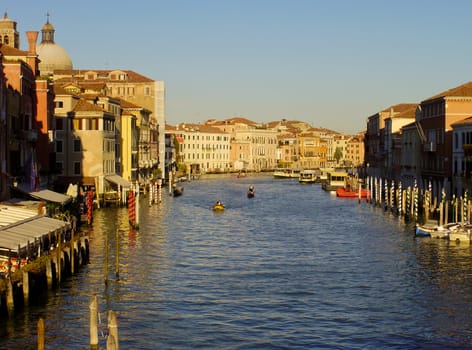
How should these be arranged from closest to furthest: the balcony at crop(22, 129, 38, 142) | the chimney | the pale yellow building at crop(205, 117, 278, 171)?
the balcony at crop(22, 129, 38, 142)
the chimney
the pale yellow building at crop(205, 117, 278, 171)

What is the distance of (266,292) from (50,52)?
71392 mm

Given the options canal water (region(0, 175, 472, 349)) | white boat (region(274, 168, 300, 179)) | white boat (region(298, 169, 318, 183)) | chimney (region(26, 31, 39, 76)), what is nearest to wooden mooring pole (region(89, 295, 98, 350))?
canal water (region(0, 175, 472, 349))

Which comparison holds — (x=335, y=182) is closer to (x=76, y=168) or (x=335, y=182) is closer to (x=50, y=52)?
(x=50, y=52)

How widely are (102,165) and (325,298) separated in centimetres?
3185

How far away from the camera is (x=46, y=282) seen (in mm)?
22953

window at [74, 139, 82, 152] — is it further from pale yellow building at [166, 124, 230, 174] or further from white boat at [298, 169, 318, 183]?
pale yellow building at [166, 124, 230, 174]

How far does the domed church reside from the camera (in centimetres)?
9000

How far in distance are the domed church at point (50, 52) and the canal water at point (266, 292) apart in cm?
5267

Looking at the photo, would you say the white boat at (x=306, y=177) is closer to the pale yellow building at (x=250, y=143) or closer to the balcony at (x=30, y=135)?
the pale yellow building at (x=250, y=143)

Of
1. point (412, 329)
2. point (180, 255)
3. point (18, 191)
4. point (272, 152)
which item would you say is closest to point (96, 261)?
point (180, 255)

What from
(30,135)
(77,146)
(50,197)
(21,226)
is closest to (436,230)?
(50,197)

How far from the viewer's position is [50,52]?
297ft

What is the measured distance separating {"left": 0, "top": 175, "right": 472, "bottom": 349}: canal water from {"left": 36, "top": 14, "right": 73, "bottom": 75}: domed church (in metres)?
52.7

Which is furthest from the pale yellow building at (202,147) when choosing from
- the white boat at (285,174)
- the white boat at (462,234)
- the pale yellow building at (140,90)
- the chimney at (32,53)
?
the white boat at (462,234)
